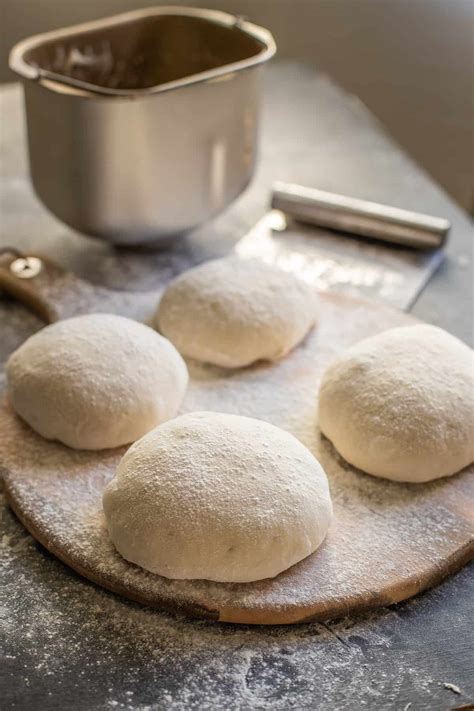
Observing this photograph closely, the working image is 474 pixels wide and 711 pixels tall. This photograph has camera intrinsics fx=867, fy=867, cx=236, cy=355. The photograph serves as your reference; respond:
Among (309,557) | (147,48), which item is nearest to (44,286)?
(147,48)

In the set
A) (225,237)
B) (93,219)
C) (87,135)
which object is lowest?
(225,237)

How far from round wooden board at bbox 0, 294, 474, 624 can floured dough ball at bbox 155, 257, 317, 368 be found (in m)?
0.05

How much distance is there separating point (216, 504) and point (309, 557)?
0.13 m

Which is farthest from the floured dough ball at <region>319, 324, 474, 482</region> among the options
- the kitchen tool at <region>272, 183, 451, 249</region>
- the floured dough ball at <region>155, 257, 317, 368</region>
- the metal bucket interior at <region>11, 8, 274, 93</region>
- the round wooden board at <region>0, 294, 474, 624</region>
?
the metal bucket interior at <region>11, 8, 274, 93</region>

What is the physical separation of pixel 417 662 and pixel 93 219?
90cm

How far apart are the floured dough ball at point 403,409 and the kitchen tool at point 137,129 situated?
0.48 m

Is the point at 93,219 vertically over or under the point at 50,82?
under

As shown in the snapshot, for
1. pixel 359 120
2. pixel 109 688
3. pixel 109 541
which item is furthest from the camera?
pixel 359 120

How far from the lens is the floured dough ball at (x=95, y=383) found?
1078 millimetres

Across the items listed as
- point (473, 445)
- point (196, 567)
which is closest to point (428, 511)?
point (473, 445)

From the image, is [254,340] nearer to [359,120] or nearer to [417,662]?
[417,662]

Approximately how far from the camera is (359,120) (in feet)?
7.13

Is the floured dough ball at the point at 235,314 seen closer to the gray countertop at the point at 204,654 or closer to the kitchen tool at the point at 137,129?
the kitchen tool at the point at 137,129

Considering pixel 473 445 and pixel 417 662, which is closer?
pixel 417 662
